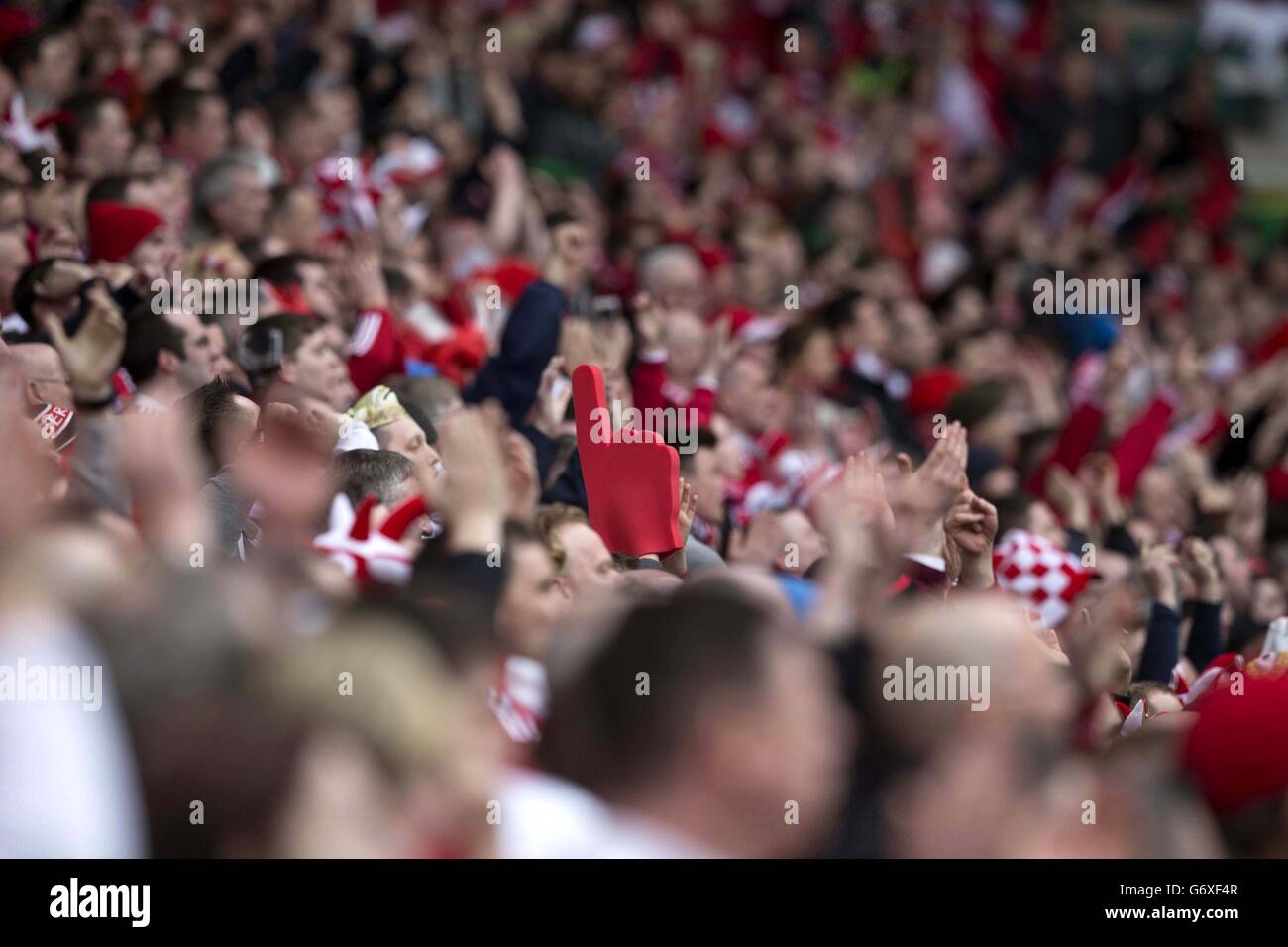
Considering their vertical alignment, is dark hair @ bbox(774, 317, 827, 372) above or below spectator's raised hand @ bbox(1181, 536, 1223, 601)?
above

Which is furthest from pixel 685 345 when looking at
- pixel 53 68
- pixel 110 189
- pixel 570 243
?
pixel 53 68

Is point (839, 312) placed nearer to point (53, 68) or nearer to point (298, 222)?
point (298, 222)

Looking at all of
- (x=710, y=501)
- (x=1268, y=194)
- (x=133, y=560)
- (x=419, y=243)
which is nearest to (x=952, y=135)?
(x=1268, y=194)

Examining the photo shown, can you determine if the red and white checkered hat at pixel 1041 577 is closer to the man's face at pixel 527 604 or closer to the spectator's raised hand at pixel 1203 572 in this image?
the spectator's raised hand at pixel 1203 572

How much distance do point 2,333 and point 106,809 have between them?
3.08 meters

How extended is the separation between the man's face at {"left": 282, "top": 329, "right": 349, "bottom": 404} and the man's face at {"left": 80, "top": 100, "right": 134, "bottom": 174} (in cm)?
187

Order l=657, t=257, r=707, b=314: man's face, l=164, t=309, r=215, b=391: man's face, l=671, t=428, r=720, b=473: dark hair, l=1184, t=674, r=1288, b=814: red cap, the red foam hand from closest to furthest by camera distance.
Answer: l=1184, t=674, r=1288, b=814: red cap < the red foam hand < l=164, t=309, r=215, b=391: man's face < l=671, t=428, r=720, b=473: dark hair < l=657, t=257, r=707, b=314: man's face

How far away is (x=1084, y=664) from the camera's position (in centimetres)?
354

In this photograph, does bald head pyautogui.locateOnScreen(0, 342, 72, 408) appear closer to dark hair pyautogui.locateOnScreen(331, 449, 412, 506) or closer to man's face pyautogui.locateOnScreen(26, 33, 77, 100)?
dark hair pyautogui.locateOnScreen(331, 449, 412, 506)

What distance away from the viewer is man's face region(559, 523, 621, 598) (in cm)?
358

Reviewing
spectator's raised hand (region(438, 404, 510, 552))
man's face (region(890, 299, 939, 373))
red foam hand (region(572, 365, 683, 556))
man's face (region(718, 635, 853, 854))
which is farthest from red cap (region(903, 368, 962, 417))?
man's face (region(718, 635, 853, 854))

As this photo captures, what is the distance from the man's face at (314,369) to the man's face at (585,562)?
1.06m

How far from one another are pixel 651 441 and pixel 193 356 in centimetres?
138

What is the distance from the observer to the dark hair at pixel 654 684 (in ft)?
6.66
